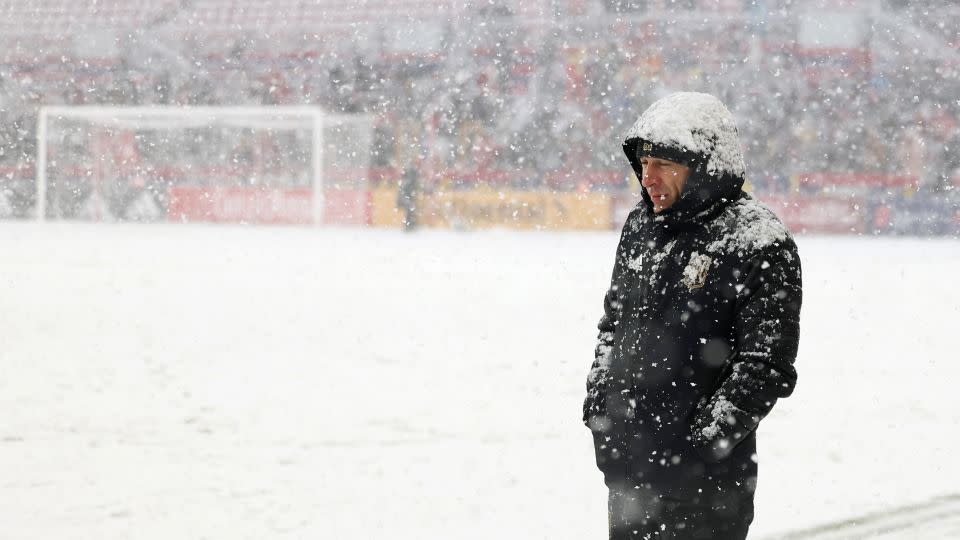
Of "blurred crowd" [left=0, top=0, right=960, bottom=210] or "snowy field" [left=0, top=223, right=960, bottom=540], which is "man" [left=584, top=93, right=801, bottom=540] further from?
"blurred crowd" [left=0, top=0, right=960, bottom=210]

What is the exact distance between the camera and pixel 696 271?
2242 millimetres

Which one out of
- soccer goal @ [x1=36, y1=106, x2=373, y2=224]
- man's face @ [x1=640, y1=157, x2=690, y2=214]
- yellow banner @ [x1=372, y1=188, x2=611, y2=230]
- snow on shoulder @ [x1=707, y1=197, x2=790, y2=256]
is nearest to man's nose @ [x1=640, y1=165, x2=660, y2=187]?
man's face @ [x1=640, y1=157, x2=690, y2=214]

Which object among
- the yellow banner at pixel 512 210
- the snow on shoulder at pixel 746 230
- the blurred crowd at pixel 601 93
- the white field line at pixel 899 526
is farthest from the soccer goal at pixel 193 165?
the snow on shoulder at pixel 746 230

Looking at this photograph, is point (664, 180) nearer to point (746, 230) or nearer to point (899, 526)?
point (746, 230)

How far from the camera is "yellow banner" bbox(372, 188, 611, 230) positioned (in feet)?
75.6

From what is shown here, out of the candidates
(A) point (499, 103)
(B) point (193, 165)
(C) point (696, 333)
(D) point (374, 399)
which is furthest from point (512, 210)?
(C) point (696, 333)

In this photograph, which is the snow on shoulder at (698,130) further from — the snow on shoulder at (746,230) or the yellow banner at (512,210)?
the yellow banner at (512,210)

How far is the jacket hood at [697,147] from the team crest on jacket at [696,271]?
0.09 meters

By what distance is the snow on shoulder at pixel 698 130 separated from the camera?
2.27 meters

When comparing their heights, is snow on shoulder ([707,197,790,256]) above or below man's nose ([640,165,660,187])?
below

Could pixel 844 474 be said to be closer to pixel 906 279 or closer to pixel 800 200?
pixel 906 279

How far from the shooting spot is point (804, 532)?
4.25 m

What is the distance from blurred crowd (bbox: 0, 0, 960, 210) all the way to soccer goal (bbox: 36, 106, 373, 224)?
815 millimetres

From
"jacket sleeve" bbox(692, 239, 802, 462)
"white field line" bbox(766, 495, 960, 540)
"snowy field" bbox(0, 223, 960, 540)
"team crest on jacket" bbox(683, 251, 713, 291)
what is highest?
"team crest on jacket" bbox(683, 251, 713, 291)
